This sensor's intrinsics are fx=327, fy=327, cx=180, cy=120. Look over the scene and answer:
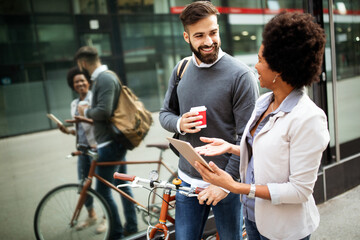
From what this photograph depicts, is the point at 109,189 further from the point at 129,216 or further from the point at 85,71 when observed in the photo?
the point at 85,71

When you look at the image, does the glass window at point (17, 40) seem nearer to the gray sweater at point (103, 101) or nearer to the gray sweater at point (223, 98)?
the gray sweater at point (103, 101)

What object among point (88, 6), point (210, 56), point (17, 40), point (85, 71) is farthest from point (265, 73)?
point (17, 40)

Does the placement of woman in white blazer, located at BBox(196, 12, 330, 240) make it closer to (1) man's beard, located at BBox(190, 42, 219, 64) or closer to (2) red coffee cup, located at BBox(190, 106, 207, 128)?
(2) red coffee cup, located at BBox(190, 106, 207, 128)

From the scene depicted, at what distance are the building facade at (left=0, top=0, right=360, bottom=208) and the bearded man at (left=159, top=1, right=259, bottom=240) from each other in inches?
55.9

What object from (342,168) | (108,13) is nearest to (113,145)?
(108,13)

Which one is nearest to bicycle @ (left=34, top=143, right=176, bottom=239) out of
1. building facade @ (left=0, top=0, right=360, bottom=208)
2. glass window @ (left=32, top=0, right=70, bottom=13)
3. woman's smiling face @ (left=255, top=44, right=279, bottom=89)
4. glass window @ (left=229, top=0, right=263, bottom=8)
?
building facade @ (left=0, top=0, right=360, bottom=208)

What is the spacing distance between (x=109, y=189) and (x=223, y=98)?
6.38 feet

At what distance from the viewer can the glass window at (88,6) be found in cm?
321

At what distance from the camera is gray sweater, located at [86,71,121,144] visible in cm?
331

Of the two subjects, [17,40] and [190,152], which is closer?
[190,152]

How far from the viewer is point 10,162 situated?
3064 millimetres

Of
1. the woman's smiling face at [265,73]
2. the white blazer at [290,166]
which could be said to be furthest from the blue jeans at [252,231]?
the woman's smiling face at [265,73]

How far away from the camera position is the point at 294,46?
1449 mm

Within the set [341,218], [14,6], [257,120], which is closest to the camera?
[257,120]
